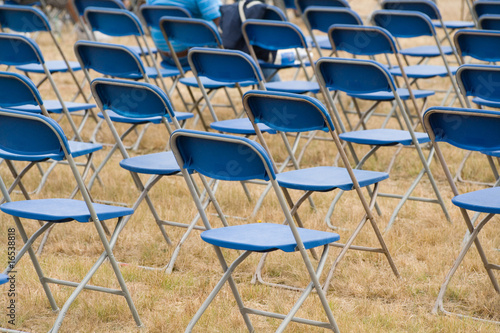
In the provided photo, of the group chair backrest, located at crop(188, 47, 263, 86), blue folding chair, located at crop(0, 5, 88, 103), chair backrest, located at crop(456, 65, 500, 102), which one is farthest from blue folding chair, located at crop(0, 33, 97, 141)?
chair backrest, located at crop(456, 65, 500, 102)

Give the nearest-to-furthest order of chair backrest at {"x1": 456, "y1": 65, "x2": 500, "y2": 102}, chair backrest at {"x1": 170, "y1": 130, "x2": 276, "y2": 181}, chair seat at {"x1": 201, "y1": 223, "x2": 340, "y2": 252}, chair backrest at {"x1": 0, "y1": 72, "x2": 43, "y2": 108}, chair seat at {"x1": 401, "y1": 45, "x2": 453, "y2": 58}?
chair backrest at {"x1": 170, "y1": 130, "x2": 276, "y2": 181} < chair seat at {"x1": 201, "y1": 223, "x2": 340, "y2": 252} < chair backrest at {"x1": 0, "y1": 72, "x2": 43, "y2": 108} < chair backrest at {"x1": 456, "y1": 65, "x2": 500, "y2": 102} < chair seat at {"x1": 401, "y1": 45, "x2": 453, "y2": 58}

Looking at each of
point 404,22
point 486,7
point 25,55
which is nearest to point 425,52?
point 486,7

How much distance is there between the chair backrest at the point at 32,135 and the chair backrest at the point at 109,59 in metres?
1.49

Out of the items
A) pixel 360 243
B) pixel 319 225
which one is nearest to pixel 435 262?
pixel 360 243

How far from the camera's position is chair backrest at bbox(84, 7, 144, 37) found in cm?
579

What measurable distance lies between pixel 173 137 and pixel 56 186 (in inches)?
105

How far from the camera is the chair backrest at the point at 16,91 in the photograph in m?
3.58

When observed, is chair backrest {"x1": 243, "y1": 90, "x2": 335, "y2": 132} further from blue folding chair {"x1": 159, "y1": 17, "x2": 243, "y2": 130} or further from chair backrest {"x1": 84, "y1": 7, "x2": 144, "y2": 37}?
chair backrest {"x1": 84, "y1": 7, "x2": 144, "y2": 37}

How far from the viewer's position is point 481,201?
3189 millimetres

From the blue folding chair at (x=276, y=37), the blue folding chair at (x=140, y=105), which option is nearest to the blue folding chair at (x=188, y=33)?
the blue folding chair at (x=276, y=37)

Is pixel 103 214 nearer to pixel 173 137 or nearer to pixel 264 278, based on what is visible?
pixel 173 137

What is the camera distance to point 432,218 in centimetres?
452

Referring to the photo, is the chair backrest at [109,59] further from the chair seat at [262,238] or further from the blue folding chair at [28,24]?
the chair seat at [262,238]

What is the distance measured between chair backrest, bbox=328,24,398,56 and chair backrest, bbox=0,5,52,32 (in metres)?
2.31
